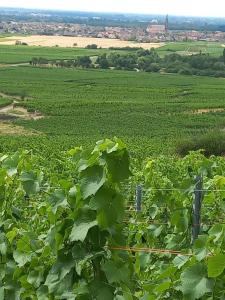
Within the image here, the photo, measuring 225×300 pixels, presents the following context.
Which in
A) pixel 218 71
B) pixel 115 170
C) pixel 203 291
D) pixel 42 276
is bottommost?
pixel 218 71

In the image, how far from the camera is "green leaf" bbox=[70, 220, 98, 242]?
3.05 meters

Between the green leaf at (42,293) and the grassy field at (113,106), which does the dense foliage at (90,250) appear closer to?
the green leaf at (42,293)

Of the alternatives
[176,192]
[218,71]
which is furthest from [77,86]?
[176,192]

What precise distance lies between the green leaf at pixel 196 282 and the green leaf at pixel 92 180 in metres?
0.61

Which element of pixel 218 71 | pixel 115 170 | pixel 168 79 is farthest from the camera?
pixel 218 71

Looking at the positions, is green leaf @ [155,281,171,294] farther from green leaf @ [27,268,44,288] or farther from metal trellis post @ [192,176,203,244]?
metal trellis post @ [192,176,203,244]

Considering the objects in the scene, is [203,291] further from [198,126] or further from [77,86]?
[77,86]

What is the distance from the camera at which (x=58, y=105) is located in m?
50.9

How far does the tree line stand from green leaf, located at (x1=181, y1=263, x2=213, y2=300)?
82.7m

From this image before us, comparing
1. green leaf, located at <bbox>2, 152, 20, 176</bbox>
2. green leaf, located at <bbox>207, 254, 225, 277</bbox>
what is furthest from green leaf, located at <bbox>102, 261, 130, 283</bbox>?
green leaf, located at <bbox>2, 152, 20, 176</bbox>

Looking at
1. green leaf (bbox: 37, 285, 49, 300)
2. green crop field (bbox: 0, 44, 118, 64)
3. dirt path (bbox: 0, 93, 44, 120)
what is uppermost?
green leaf (bbox: 37, 285, 49, 300)

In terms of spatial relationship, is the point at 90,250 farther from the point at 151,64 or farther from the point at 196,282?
the point at 151,64

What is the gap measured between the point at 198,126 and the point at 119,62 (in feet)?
149

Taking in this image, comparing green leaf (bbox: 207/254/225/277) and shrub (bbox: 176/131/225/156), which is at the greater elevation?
green leaf (bbox: 207/254/225/277)
